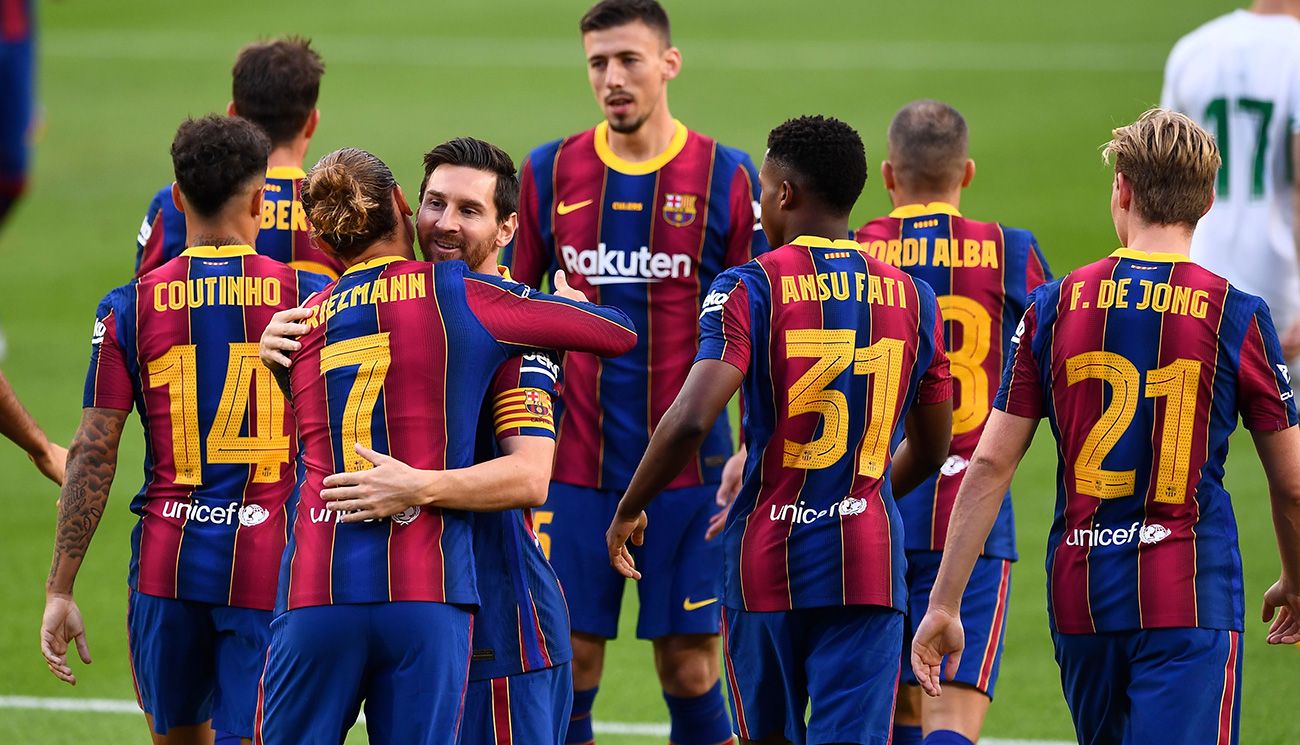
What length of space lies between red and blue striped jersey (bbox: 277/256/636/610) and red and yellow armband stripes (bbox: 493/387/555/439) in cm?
8

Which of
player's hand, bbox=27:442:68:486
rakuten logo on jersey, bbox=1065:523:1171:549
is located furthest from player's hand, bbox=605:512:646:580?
player's hand, bbox=27:442:68:486

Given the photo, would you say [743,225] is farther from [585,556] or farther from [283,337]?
[283,337]

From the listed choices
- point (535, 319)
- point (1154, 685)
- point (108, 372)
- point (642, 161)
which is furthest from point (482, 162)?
point (1154, 685)

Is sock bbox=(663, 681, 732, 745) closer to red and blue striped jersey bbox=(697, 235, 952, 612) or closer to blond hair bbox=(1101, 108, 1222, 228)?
red and blue striped jersey bbox=(697, 235, 952, 612)

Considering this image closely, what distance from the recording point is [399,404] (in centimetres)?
415

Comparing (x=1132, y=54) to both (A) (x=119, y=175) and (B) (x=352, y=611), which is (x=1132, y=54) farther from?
(B) (x=352, y=611)

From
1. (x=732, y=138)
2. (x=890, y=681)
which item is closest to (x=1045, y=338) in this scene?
(x=890, y=681)

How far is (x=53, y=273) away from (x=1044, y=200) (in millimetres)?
9720

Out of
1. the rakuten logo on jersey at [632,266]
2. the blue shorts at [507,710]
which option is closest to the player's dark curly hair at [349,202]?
the blue shorts at [507,710]

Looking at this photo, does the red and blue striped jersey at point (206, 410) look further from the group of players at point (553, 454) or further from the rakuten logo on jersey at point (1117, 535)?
the rakuten logo on jersey at point (1117, 535)

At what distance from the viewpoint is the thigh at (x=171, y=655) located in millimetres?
5020

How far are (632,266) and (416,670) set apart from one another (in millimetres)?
2529

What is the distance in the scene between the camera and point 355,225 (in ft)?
14.1

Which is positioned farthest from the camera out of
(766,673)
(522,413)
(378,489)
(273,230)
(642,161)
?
(642,161)
